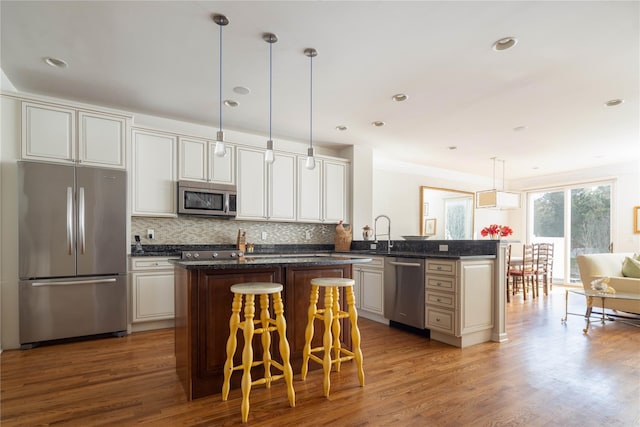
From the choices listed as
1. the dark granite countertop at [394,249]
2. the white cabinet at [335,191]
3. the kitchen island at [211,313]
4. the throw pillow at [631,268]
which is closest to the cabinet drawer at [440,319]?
the dark granite countertop at [394,249]

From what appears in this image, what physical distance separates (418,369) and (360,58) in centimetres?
263

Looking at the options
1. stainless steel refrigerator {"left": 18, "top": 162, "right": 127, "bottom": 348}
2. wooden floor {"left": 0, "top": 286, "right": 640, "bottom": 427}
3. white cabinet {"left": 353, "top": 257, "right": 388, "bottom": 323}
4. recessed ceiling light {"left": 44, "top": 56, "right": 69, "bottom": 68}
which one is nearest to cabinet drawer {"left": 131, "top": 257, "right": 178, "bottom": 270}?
stainless steel refrigerator {"left": 18, "top": 162, "right": 127, "bottom": 348}

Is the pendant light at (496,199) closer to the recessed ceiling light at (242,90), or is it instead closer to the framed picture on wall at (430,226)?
the framed picture on wall at (430,226)

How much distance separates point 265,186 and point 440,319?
2.87 meters

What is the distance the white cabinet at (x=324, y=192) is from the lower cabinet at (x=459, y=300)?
2151 millimetres

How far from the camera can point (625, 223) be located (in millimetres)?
6727

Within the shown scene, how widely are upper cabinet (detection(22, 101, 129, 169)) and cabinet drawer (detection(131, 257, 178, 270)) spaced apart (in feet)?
3.44

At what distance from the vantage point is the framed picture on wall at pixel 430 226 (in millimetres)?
7301

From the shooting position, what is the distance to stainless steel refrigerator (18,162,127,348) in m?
3.22

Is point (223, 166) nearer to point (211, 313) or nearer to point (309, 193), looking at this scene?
point (309, 193)

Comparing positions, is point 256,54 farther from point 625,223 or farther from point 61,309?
point 625,223

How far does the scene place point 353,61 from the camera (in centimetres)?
295

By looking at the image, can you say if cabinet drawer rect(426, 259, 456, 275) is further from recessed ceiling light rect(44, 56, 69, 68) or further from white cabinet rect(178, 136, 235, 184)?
recessed ceiling light rect(44, 56, 69, 68)

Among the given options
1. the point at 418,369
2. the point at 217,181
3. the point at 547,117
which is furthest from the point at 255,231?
the point at 547,117
